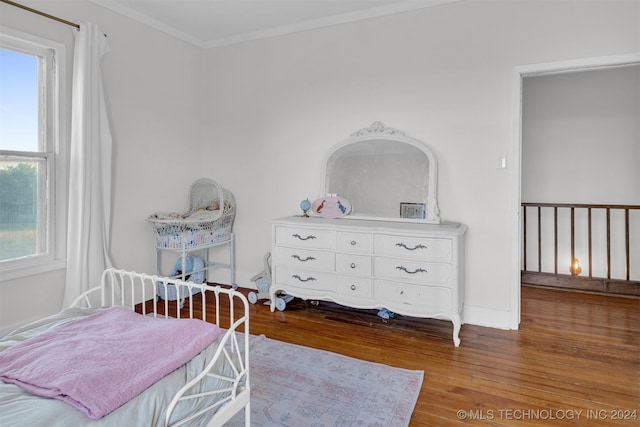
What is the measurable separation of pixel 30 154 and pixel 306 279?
2.27 metres

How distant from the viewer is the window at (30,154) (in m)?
2.69

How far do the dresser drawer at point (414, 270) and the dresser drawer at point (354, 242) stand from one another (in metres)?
0.12

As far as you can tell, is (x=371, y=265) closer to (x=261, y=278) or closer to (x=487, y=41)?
(x=261, y=278)

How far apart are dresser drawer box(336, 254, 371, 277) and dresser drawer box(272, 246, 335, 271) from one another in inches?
2.5

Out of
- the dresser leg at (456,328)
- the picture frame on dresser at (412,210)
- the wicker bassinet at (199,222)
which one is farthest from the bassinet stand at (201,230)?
the dresser leg at (456,328)

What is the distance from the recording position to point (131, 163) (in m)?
3.55

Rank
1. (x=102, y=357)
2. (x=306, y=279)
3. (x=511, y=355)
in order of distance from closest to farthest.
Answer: (x=102, y=357) < (x=511, y=355) < (x=306, y=279)

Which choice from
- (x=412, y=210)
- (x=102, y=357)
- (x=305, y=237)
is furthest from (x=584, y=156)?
(x=102, y=357)

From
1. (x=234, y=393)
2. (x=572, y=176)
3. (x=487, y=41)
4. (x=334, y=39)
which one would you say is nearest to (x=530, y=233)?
(x=572, y=176)

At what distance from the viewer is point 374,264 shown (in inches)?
118

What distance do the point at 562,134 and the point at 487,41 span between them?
200cm

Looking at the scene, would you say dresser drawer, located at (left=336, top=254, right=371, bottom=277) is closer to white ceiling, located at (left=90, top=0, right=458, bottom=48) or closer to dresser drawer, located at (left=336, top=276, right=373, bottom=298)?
dresser drawer, located at (left=336, top=276, right=373, bottom=298)

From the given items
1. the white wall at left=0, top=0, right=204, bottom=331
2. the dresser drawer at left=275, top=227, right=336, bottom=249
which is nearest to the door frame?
the dresser drawer at left=275, top=227, right=336, bottom=249

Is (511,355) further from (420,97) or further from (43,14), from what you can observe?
(43,14)
